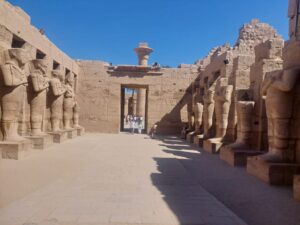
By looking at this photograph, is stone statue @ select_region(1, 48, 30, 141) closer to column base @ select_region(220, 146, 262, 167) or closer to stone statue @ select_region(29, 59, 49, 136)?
stone statue @ select_region(29, 59, 49, 136)

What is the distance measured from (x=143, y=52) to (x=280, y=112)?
1746 centimetres

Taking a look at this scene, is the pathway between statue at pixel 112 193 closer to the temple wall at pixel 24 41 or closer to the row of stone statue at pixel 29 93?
the row of stone statue at pixel 29 93

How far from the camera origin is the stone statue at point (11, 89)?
638 cm

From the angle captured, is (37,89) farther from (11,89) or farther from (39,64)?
(11,89)

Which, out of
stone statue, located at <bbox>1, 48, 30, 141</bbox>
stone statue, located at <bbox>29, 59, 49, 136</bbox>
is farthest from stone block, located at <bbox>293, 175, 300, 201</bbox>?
stone statue, located at <bbox>29, 59, 49, 136</bbox>

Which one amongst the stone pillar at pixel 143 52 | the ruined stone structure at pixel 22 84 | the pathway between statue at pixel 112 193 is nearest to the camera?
the pathway between statue at pixel 112 193

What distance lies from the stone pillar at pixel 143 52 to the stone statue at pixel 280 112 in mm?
16821

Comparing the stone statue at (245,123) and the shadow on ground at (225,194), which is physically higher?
the stone statue at (245,123)

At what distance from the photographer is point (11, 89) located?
21.4ft

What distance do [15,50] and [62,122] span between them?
→ 6.03 meters

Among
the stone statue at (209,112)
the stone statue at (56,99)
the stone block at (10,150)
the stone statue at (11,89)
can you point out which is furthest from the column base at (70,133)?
the stone statue at (209,112)

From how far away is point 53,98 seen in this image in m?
10.4

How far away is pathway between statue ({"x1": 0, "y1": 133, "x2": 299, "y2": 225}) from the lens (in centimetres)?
320

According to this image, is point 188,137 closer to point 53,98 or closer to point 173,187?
point 53,98
